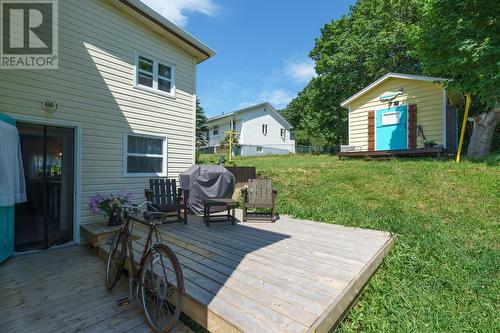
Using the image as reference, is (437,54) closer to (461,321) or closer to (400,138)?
(400,138)

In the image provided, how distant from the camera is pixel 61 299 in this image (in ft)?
10.4

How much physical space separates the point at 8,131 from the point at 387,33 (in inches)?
823

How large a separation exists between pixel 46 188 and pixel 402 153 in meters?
11.7

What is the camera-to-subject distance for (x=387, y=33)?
17.4 m

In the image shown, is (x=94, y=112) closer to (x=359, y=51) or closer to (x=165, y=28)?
(x=165, y=28)

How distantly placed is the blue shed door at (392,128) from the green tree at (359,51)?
8.63m

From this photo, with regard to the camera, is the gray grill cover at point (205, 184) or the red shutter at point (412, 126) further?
the red shutter at point (412, 126)

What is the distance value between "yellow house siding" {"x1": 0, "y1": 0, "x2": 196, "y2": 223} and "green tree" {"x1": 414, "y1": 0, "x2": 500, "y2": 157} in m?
8.45

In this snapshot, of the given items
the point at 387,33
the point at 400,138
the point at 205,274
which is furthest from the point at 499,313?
the point at 387,33

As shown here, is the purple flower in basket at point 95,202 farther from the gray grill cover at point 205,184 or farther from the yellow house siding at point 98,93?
the gray grill cover at point 205,184

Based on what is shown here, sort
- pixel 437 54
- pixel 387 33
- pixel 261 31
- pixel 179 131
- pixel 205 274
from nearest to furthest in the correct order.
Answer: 1. pixel 205 274
2. pixel 179 131
3. pixel 437 54
4. pixel 261 31
5. pixel 387 33

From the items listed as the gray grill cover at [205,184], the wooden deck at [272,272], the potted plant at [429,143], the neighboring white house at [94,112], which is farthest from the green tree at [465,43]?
the neighboring white house at [94,112]

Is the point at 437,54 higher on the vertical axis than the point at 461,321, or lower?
higher

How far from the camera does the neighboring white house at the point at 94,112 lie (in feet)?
16.4
